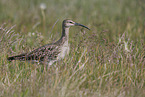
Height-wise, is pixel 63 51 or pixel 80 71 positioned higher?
pixel 63 51

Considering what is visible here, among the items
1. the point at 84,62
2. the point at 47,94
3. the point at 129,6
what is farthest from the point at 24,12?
the point at 47,94

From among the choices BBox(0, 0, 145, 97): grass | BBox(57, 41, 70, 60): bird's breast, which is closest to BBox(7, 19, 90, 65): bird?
BBox(57, 41, 70, 60): bird's breast

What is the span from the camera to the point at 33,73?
4.64 m

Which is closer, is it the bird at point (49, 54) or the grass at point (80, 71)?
the grass at point (80, 71)

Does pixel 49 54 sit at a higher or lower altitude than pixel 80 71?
higher

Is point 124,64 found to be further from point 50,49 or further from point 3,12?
point 3,12

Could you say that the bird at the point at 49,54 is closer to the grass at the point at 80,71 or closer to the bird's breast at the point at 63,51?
the bird's breast at the point at 63,51

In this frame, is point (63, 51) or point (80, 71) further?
point (63, 51)

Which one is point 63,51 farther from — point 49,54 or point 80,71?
point 80,71

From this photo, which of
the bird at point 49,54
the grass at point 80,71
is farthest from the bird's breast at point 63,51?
the grass at point 80,71

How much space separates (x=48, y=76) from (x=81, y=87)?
1.98 feet

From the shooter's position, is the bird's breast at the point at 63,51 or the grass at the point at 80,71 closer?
the grass at the point at 80,71

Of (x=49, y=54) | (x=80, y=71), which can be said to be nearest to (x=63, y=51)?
(x=49, y=54)

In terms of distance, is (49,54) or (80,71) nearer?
(80,71)
